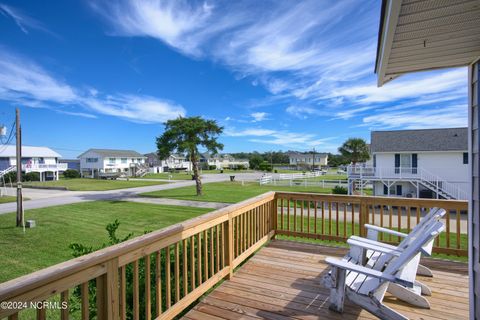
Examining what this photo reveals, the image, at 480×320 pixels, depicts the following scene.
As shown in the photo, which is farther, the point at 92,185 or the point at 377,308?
the point at 92,185

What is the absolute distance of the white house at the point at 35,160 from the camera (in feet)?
116

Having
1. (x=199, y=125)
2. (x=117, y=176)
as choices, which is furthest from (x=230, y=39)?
(x=117, y=176)

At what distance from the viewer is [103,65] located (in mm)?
15930

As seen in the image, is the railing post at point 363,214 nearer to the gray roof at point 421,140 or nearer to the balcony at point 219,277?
the balcony at point 219,277

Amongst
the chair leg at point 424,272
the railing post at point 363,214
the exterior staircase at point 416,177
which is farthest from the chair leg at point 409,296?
the exterior staircase at point 416,177

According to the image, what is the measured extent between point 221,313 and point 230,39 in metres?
11.3

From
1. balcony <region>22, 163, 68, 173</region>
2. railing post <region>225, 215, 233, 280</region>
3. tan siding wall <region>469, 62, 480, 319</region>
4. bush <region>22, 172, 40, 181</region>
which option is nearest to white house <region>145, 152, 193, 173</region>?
balcony <region>22, 163, 68, 173</region>

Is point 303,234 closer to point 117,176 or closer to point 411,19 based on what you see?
point 411,19

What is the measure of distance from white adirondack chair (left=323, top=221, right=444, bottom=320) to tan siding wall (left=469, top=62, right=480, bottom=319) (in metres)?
0.26

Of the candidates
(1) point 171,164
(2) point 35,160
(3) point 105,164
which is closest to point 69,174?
(2) point 35,160

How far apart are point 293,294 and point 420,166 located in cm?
2091

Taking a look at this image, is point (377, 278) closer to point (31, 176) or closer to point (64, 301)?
point (64, 301)

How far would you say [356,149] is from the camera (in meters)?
34.0

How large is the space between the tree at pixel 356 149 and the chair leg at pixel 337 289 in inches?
1367
